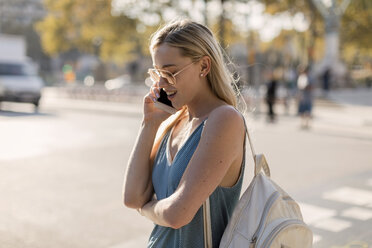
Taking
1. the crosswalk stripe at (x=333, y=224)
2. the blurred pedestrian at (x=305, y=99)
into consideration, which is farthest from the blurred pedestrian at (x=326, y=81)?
the crosswalk stripe at (x=333, y=224)

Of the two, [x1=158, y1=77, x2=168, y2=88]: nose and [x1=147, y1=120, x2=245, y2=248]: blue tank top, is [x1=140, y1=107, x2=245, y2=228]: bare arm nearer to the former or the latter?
[x1=147, y1=120, x2=245, y2=248]: blue tank top

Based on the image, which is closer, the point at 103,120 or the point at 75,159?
the point at 75,159

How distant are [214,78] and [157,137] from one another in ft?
1.16

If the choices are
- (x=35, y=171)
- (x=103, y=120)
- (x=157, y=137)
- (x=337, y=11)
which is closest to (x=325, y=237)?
(x=157, y=137)

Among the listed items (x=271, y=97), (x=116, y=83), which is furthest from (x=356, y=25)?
(x=271, y=97)

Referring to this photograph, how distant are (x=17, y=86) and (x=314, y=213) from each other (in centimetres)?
1788

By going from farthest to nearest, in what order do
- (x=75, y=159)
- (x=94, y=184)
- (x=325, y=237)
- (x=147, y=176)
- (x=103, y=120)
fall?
(x=103, y=120), (x=75, y=159), (x=94, y=184), (x=325, y=237), (x=147, y=176)

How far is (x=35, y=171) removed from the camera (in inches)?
311

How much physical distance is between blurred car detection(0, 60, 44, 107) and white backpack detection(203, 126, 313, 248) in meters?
20.3

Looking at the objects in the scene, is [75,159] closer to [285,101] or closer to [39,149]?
[39,149]

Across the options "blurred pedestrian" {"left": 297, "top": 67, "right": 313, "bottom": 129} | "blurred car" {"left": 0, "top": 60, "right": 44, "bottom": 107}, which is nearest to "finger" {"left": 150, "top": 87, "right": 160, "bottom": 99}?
"blurred pedestrian" {"left": 297, "top": 67, "right": 313, "bottom": 129}

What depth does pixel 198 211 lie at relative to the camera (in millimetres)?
1685

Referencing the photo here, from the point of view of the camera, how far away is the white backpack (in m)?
1.57

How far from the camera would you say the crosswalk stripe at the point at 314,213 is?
499 centimetres
